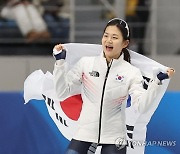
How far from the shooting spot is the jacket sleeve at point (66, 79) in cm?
569

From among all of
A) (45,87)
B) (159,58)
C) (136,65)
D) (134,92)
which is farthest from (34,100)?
Answer: (159,58)

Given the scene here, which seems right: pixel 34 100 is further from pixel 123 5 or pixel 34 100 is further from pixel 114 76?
pixel 123 5

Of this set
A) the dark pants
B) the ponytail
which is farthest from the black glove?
the dark pants

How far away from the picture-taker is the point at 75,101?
21.9 ft

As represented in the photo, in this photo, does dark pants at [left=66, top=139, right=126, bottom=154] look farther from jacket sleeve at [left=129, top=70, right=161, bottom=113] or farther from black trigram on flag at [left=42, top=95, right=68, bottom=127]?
black trigram on flag at [left=42, top=95, right=68, bottom=127]

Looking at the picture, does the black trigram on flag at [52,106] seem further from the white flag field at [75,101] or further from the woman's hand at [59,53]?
the woman's hand at [59,53]

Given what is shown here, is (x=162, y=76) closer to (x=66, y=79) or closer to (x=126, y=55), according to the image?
(x=126, y=55)

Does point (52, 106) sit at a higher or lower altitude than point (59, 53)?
lower

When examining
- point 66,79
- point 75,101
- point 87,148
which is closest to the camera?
point 87,148

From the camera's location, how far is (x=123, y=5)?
36.1 feet

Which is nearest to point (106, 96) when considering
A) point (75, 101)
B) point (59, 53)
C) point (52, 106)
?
point (59, 53)

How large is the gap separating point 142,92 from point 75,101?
1.21 meters

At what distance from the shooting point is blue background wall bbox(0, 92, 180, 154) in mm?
7000

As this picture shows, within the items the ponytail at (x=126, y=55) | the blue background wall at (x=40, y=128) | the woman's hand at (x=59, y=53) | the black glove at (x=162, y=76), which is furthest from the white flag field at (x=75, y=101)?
the woman's hand at (x=59, y=53)
